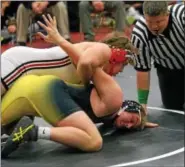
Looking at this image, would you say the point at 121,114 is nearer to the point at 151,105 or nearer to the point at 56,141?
the point at 56,141

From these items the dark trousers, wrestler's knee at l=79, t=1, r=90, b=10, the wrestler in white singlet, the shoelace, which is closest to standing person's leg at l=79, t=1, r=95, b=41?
wrestler's knee at l=79, t=1, r=90, b=10

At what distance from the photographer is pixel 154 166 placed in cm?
299

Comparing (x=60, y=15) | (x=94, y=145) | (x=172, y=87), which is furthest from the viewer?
(x=60, y=15)

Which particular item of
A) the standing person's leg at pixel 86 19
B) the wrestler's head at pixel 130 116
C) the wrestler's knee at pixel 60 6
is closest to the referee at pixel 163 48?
the wrestler's head at pixel 130 116

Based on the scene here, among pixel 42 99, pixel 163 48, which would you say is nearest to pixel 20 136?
pixel 42 99

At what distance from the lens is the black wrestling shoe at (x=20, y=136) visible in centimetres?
309

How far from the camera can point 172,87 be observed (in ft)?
14.3

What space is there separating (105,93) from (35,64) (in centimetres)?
47

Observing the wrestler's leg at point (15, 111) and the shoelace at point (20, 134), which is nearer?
the shoelace at point (20, 134)

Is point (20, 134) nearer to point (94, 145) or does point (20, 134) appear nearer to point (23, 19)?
point (94, 145)

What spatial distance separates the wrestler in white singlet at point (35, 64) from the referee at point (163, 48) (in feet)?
1.87

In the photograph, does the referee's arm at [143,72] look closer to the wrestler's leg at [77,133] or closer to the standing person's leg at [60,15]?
the wrestler's leg at [77,133]

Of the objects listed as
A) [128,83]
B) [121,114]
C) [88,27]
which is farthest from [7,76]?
[88,27]

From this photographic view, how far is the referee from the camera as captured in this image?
3.69 m
